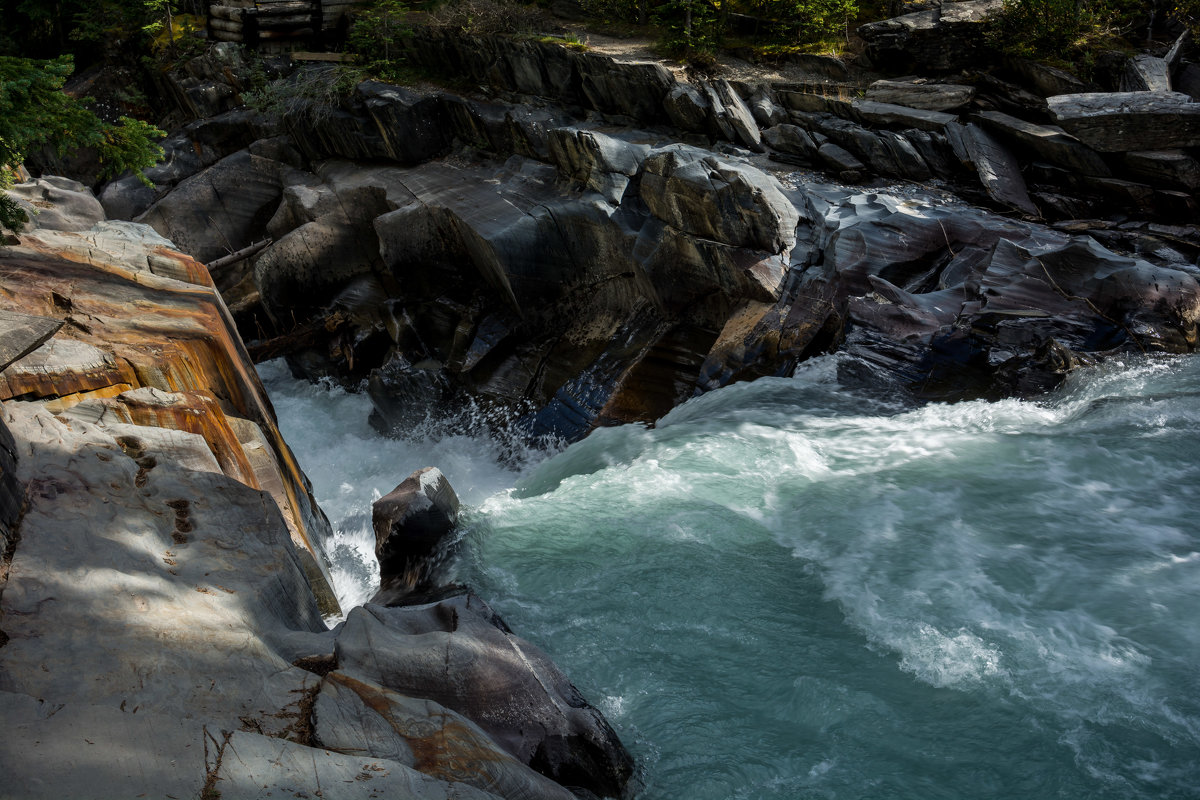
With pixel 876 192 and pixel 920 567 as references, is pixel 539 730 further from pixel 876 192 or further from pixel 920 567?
pixel 876 192

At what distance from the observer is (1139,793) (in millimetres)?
4285

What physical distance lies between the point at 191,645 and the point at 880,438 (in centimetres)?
662

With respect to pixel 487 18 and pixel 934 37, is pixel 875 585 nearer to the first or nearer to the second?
pixel 934 37

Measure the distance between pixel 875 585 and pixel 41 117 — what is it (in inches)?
332

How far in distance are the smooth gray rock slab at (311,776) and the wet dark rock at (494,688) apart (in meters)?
0.62

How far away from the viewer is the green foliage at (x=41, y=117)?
703 cm

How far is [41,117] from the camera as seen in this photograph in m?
7.35

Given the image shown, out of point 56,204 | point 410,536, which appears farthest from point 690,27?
point 410,536

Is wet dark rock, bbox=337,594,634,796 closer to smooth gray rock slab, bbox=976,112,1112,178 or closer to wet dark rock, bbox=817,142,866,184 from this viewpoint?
wet dark rock, bbox=817,142,866,184

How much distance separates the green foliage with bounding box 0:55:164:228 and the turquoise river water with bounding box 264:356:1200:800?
15.6ft

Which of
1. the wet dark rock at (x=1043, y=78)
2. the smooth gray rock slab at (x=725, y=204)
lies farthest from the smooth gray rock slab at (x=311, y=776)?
the wet dark rock at (x=1043, y=78)

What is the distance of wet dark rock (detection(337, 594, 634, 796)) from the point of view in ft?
13.4

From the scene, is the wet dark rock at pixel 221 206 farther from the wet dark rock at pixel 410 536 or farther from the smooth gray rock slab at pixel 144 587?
the smooth gray rock slab at pixel 144 587

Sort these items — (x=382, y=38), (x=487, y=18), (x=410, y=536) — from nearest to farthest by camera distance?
(x=410, y=536) < (x=487, y=18) < (x=382, y=38)
